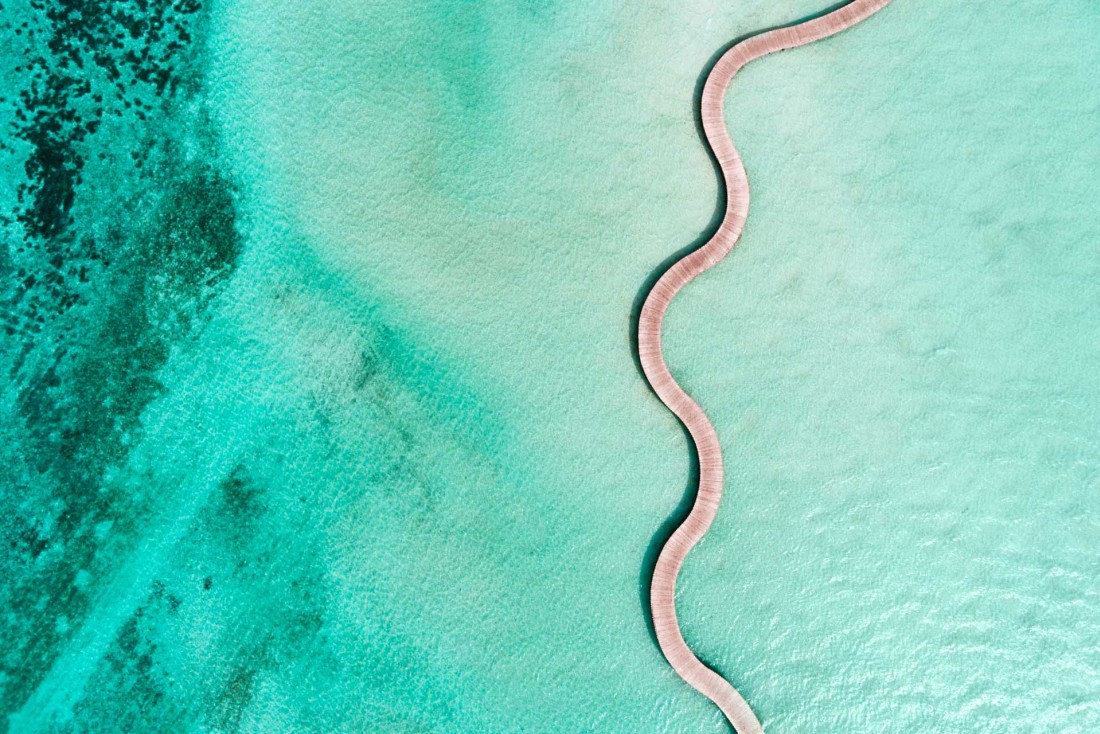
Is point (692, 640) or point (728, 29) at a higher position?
point (728, 29)

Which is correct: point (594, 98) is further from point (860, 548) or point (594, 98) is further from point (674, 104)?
point (860, 548)

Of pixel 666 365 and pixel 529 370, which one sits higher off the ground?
pixel 666 365

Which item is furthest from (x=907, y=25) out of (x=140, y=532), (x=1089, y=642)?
(x=140, y=532)

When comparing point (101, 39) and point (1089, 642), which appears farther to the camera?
point (101, 39)

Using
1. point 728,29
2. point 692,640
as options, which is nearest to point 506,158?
point 728,29

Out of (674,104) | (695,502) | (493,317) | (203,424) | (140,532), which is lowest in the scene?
(140,532)
